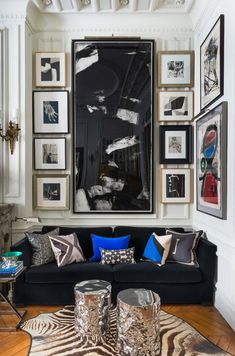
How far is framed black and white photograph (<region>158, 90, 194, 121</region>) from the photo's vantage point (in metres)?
4.53

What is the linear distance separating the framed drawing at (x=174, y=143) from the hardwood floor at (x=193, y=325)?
6.83ft

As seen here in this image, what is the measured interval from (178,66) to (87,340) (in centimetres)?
386

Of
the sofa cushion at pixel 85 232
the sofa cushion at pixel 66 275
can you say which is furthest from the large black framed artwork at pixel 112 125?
the sofa cushion at pixel 66 275

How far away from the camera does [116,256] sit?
385 centimetres

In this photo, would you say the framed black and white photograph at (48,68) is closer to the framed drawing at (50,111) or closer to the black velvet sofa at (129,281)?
the framed drawing at (50,111)

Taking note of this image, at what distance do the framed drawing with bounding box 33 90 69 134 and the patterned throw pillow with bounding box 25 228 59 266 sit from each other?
1614 mm

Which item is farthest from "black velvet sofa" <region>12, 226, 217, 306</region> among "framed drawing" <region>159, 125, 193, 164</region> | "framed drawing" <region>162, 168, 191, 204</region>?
"framed drawing" <region>159, 125, 193, 164</region>

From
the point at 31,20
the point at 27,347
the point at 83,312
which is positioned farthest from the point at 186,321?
the point at 31,20

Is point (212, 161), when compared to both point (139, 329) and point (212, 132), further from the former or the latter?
point (139, 329)

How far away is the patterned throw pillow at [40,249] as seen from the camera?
12.4ft

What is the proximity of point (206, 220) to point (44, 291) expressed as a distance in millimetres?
2261

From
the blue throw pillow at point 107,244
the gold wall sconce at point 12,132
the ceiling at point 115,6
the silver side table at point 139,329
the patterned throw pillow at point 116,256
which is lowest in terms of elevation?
the silver side table at point 139,329

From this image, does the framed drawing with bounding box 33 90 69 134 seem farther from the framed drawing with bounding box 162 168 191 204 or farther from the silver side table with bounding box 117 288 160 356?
the silver side table with bounding box 117 288 160 356

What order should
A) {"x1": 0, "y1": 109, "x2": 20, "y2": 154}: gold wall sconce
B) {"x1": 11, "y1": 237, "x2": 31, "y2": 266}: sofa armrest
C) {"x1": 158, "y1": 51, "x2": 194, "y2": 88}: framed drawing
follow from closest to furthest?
{"x1": 11, "y1": 237, "x2": 31, "y2": 266}: sofa armrest, {"x1": 0, "y1": 109, "x2": 20, "y2": 154}: gold wall sconce, {"x1": 158, "y1": 51, "x2": 194, "y2": 88}: framed drawing
